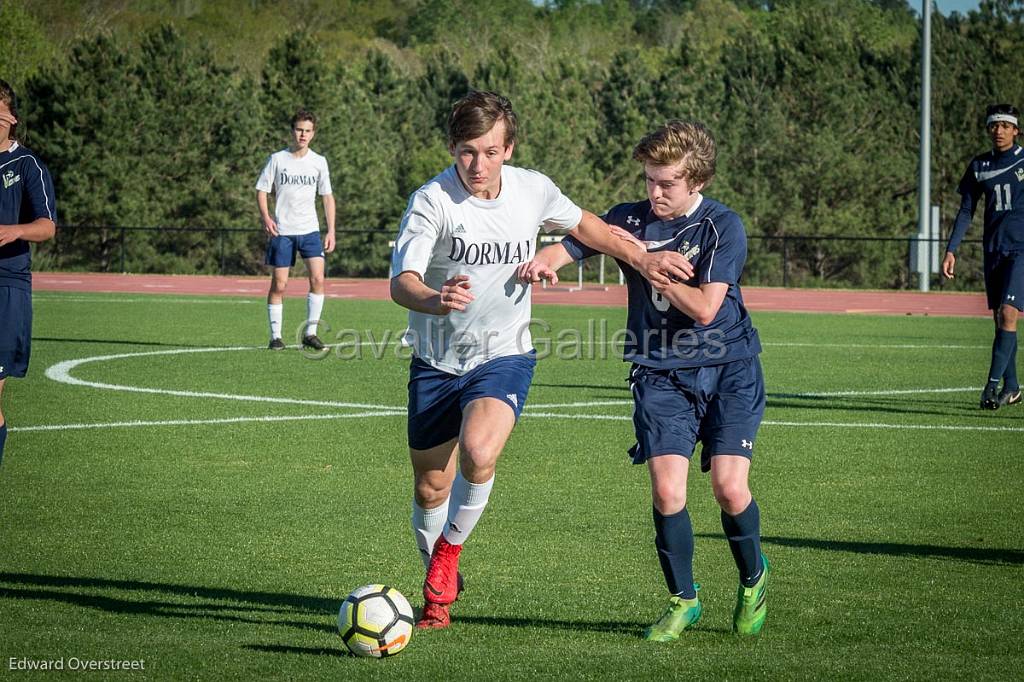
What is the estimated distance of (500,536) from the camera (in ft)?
22.5

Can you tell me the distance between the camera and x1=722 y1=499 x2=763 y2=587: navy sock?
17.3ft

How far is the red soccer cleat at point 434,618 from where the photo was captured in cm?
531

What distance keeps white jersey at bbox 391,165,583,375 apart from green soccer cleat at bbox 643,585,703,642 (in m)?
1.24

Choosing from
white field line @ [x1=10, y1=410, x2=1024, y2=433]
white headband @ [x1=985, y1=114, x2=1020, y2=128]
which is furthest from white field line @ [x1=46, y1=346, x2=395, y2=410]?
white headband @ [x1=985, y1=114, x2=1020, y2=128]

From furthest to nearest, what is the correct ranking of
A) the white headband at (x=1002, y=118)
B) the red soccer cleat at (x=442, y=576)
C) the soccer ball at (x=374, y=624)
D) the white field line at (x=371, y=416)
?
the white headband at (x=1002, y=118)
the white field line at (x=371, y=416)
the red soccer cleat at (x=442, y=576)
the soccer ball at (x=374, y=624)

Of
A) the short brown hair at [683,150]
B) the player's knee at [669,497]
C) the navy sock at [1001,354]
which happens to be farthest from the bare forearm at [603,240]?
the navy sock at [1001,354]

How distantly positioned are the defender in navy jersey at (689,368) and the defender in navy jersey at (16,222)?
9.30 feet

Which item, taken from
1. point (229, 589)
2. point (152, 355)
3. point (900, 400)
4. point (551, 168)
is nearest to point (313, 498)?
point (229, 589)

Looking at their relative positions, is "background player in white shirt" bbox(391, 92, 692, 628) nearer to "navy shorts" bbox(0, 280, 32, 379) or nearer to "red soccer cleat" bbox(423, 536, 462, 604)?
"red soccer cleat" bbox(423, 536, 462, 604)

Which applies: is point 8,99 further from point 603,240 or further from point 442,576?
point 442,576

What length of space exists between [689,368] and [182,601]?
2.21m

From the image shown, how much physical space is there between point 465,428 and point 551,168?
3678 centimetres

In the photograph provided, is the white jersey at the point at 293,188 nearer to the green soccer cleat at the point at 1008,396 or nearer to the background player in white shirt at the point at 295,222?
the background player in white shirt at the point at 295,222

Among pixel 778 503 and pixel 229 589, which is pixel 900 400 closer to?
pixel 778 503
